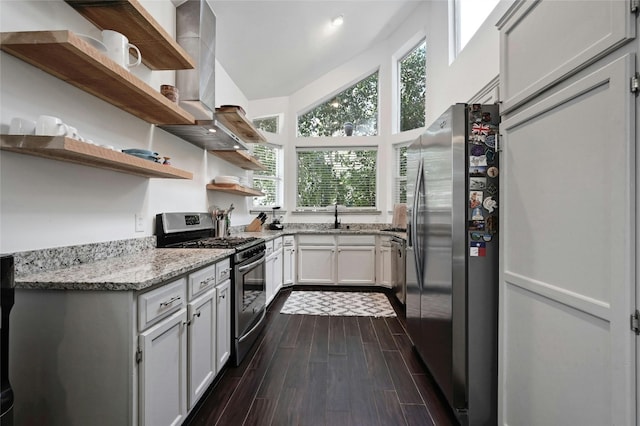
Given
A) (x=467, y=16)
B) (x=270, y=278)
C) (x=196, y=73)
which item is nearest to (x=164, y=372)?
(x=270, y=278)

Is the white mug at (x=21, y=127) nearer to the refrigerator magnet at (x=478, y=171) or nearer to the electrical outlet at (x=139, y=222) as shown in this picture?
the electrical outlet at (x=139, y=222)

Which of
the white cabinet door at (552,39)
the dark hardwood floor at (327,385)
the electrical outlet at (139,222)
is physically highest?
the white cabinet door at (552,39)

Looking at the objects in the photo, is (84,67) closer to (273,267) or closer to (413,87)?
(273,267)

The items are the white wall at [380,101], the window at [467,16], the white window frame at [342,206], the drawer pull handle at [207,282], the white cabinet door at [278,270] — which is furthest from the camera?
Result: the white window frame at [342,206]

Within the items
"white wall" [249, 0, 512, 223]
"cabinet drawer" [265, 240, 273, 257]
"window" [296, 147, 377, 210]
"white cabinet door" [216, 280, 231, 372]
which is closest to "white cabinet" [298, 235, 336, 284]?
"white wall" [249, 0, 512, 223]

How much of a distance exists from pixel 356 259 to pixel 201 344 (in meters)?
3.09

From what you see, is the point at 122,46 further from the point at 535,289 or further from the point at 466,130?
the point at 535,289

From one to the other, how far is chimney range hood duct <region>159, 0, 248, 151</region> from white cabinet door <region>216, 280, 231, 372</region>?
1.30 meters

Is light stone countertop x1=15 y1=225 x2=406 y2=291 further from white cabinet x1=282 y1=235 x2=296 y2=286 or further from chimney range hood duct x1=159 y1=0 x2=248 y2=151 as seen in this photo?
white cabinet x1=282 y1=235 x2=296 y2=286

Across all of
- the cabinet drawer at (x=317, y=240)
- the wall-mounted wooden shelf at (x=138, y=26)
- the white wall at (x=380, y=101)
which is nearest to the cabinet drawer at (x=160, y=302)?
the wall-mounted wooden shelf at (x=138, y=26)

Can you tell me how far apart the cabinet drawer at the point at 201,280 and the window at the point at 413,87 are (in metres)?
3.95

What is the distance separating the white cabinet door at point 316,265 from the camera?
4578mm

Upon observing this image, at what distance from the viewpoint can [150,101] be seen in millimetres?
1738

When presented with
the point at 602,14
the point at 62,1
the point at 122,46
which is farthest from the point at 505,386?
the point at 62,1
